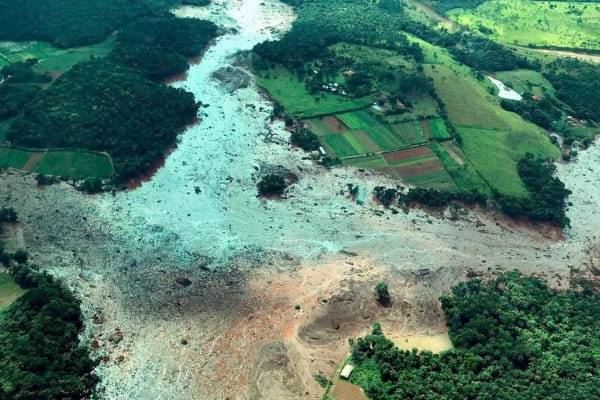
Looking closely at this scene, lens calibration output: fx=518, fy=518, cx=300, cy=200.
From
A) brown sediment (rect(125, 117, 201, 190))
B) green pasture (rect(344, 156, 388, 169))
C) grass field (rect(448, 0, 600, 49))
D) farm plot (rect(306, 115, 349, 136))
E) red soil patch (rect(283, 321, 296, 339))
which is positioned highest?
grass field (rect(448, 0, 600, 49))

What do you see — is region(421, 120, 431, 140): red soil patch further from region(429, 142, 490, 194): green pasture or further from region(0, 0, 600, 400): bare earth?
region(0, 0, 600, 400): bare earth

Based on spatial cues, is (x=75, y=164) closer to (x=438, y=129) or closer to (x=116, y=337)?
(x=116, y=337)

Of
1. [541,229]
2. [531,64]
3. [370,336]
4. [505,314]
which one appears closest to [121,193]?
[370,336]

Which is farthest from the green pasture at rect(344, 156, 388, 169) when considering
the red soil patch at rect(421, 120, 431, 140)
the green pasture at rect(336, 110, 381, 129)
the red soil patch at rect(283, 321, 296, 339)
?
the red soil patch at rect(283, 321, 296, 339)

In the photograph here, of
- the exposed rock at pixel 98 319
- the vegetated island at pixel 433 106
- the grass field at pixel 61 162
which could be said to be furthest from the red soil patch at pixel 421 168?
the exposed rock at pixel 98 319

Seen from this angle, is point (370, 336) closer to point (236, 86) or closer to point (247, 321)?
point (247, 321)

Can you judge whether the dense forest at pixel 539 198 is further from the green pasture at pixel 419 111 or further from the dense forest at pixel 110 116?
the dense forest at pixel 110 116

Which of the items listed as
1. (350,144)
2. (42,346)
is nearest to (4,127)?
(42,346)

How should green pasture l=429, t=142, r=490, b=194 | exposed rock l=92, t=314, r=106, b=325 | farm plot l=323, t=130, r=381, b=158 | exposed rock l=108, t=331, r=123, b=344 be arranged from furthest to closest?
farm plot l=323, t=130, r=381, b=158 → green pasture l=429, t=142, r=490, b=194 → exposed rock l=92, t=314, r=106, b=325 → exposed rock l=108, t=331, r=123, b=344
